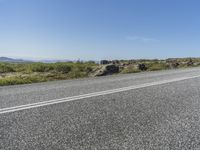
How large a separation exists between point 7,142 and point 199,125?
9.84ft

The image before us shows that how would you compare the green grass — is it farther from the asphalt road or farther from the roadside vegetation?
the asphalt road

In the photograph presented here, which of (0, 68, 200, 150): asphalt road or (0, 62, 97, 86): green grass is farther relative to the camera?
(0, 62, 97, 86): green grass

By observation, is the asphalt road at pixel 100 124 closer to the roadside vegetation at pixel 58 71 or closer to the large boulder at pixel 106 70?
the roadside vegetation at pixel 58 71

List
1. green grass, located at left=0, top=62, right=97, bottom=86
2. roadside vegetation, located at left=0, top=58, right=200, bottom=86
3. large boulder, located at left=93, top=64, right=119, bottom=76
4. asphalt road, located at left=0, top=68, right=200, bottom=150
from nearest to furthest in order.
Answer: asphalt road, located at left=0, top=68, right=200, bottom=150
green grass, located at left=0, top=62, right=97, bottom=86
roadside vegetation, located at left=0, top=58, right=200, bottom=86
large boulder, located at left=93, top=64, right=119, bottom=76

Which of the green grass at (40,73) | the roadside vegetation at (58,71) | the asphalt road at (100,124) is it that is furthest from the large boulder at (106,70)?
the asphalt road at (100,124)

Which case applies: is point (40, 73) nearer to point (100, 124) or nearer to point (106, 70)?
point (106, 70)

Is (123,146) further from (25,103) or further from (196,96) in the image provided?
(196,96)

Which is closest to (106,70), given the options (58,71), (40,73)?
(40,73)

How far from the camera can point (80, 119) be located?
457 cm

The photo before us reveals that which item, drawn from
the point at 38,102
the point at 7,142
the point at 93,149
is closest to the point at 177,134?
the point at 93,149

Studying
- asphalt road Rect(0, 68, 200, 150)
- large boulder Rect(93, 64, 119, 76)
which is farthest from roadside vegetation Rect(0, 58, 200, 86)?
asphalt road Rect(0, 68, 200, 150)

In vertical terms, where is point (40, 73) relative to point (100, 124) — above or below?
below

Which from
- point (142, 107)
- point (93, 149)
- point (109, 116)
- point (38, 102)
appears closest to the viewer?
point (93, 149)

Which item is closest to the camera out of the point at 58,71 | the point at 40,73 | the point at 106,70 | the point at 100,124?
the point at 100,124
